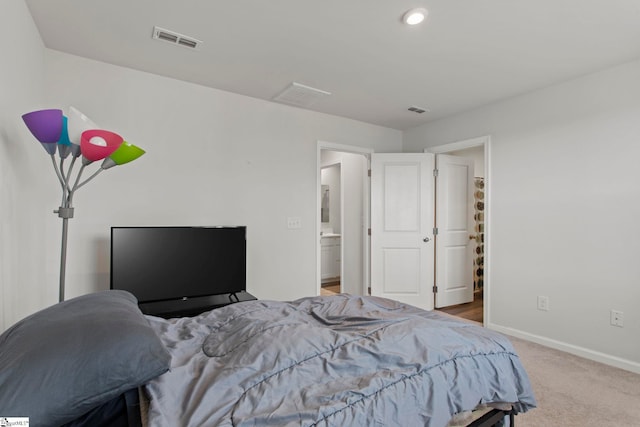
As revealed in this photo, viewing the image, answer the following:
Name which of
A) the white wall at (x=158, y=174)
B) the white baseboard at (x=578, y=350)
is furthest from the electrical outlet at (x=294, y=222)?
the white baseboard at (x=578, y=350)

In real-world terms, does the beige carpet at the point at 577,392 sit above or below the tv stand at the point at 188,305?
below

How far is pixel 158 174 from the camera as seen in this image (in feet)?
9.37

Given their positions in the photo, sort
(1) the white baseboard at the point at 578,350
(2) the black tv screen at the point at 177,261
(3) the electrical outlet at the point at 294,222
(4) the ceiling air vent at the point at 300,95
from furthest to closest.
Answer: (3) the electrical outlet at the point at 294,222
(4) the ceiling air vent at the point at 300,95
(1) the white baseboard at the point at 578,350
(2) the black tv screen at the point at 177,261

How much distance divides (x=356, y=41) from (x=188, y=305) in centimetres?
249

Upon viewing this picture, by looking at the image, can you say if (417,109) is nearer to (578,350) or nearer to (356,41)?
(356,41)

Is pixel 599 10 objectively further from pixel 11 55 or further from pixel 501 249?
pixel 11 55

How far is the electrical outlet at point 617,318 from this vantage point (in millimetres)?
2648

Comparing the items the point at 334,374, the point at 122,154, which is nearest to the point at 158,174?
the point at 122,154

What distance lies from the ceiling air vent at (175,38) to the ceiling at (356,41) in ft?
0.15

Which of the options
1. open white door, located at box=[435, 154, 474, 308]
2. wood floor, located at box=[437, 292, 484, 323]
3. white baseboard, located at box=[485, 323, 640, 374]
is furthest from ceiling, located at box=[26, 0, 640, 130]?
wood floor, located at box=[437, 292, 484, 323]

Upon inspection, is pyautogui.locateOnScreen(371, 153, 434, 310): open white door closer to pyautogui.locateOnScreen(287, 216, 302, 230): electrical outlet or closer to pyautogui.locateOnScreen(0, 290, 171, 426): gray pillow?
pyautogui.locateOnScreen(287, 216, 302, 230): electrical outlet

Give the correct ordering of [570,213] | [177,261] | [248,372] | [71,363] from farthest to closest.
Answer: [570,213], [177,261], [248,372], [71,363]

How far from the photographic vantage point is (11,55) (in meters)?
1.72

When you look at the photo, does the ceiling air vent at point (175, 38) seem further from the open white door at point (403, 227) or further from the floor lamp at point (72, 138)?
the open white door at point (403, 227)
